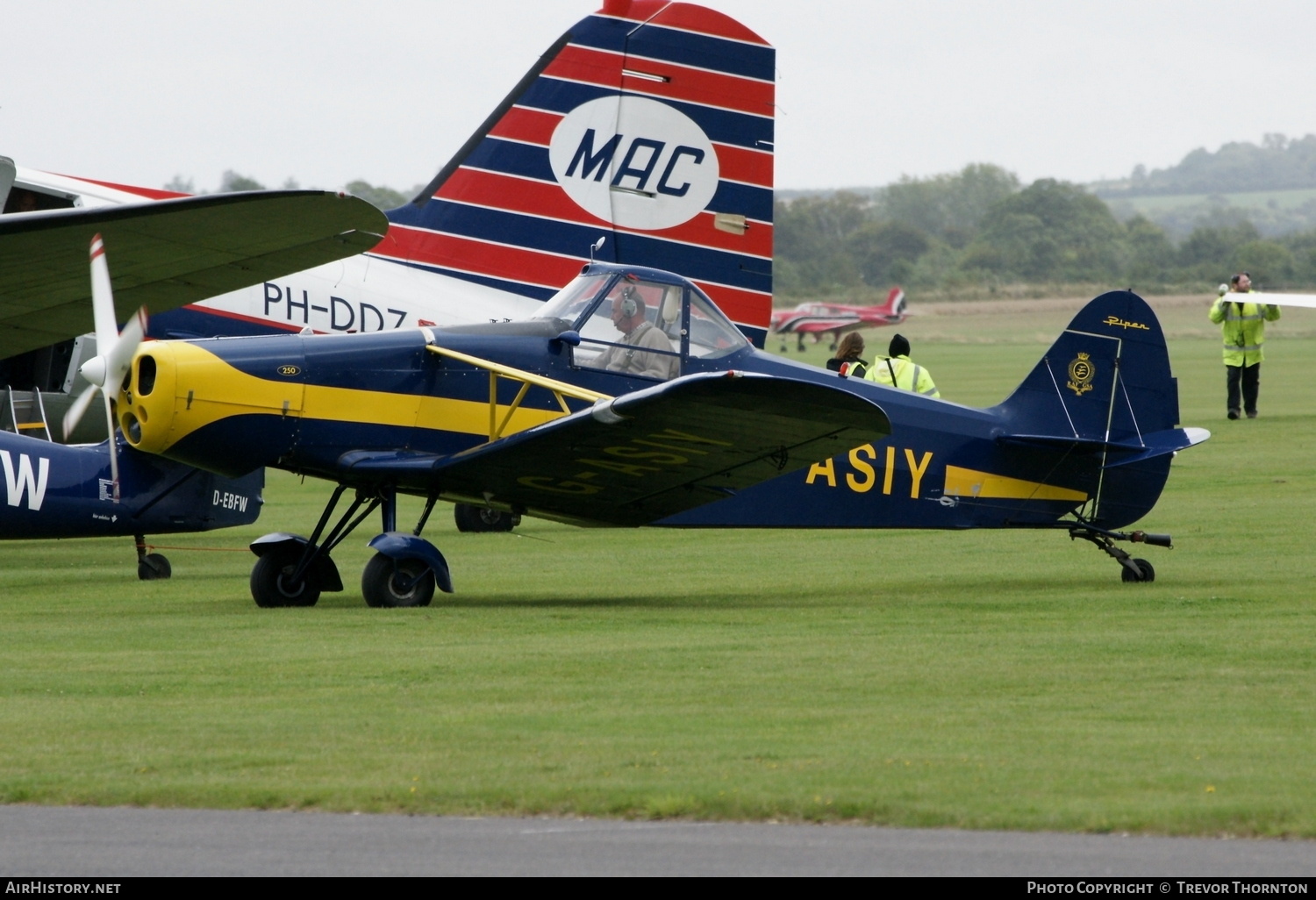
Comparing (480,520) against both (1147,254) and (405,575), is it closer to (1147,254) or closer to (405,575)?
(405,575)

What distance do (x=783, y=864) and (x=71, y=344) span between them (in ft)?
47.1

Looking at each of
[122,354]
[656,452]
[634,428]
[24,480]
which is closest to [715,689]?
[634,428]

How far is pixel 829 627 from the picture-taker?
1061 cm

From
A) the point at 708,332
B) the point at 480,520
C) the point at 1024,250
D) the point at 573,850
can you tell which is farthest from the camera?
the point at 1024,250

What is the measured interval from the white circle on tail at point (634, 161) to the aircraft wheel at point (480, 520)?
10.1 ft

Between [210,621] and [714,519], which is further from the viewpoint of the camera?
[714,519]

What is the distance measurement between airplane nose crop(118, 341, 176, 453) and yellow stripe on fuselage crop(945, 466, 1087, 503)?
5338 millimetres

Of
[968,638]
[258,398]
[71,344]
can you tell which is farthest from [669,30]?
[968,638]

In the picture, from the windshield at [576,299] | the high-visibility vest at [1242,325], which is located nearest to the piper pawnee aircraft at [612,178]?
the windshield at [576,299]

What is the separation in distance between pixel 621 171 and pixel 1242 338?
11.4 m

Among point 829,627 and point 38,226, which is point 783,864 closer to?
point 829,627

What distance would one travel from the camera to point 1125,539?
13273 mm

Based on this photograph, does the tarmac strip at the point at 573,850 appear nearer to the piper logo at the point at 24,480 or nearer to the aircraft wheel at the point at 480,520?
the piper logo at the point at 24,480
